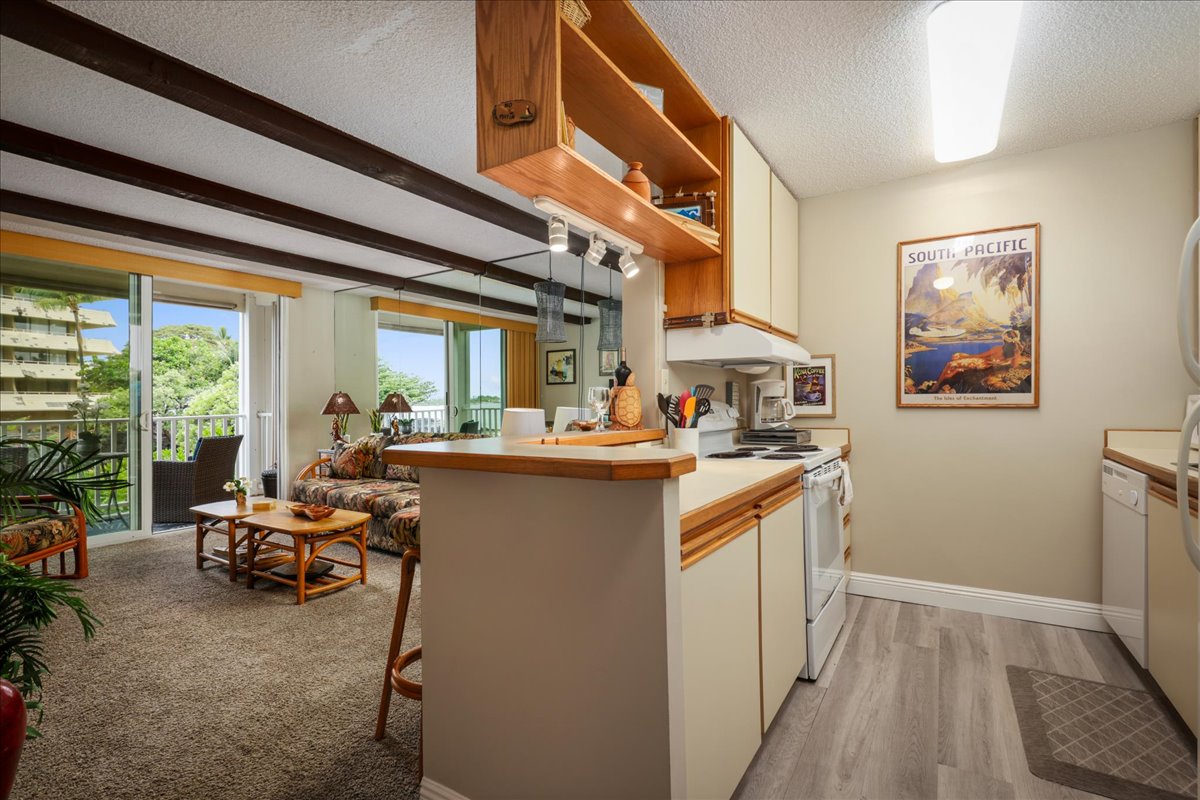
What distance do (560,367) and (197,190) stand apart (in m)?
2.82

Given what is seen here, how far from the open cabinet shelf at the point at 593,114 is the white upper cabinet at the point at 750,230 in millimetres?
134

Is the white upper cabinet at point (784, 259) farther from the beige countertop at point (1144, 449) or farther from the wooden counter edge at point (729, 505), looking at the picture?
the beige countertop at point (1144, 449)

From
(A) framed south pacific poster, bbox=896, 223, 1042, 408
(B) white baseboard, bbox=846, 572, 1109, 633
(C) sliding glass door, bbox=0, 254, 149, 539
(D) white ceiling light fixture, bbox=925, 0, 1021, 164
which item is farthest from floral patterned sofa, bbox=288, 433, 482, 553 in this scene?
(D) white ceiling light fixture, bbox=925, 0, 1021, 164

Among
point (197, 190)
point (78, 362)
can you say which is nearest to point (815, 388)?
point (197, 190)

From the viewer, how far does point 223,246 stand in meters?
4.46

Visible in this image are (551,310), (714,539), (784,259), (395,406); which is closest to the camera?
(714,539)

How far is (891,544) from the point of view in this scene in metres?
3.21

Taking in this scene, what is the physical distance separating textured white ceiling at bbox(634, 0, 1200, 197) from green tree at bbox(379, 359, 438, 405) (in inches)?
163

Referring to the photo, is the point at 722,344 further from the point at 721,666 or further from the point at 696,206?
the point at 721,666

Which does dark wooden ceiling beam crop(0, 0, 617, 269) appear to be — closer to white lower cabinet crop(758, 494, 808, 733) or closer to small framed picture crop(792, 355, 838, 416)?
small framed picture crop(792, 355, 838, 416)

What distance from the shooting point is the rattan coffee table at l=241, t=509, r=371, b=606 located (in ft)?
10.2

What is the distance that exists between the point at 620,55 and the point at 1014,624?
10.4 feet

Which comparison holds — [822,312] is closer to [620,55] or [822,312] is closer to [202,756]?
[620,55]

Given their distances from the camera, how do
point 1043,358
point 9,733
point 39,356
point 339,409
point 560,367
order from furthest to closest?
point 339,409, point 560,367, point 39,356, point 1043,358, point 9,733
